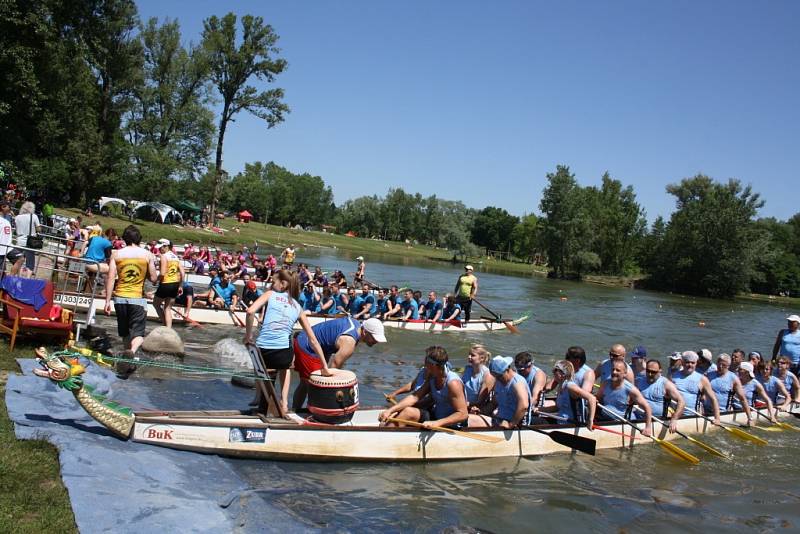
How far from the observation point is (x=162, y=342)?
11.6 metres

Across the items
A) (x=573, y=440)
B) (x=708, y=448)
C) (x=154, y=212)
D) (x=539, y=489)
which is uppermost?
(x=154, y=212)

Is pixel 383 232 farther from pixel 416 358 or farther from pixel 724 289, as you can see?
pixel 416 358

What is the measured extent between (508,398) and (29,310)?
7.18 metres

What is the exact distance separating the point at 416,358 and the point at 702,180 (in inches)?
3273

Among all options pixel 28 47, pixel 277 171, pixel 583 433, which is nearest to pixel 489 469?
pixel 583 433

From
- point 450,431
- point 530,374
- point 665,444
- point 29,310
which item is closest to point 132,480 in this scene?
point 450,431

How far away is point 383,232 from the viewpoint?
444ft

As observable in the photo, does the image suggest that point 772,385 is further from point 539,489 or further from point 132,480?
point 132,480

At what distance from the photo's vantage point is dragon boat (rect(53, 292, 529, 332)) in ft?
43.8

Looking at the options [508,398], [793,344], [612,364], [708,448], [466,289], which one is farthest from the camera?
[466,289]

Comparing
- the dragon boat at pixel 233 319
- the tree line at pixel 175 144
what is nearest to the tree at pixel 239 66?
the tree line at pixel 175 144

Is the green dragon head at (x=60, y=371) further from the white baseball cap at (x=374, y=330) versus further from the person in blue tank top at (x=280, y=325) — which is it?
the white baseball cap at (x=374, y=330)

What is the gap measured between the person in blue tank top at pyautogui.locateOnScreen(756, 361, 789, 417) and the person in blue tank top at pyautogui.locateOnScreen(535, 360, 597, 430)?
6.11 metres

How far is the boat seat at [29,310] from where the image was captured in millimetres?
9141
